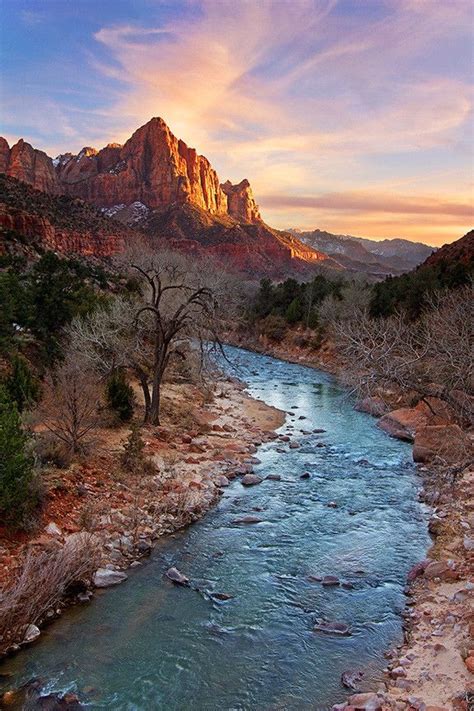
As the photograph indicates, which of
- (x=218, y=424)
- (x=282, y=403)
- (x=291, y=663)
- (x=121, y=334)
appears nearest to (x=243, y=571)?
(x=291, y=663)

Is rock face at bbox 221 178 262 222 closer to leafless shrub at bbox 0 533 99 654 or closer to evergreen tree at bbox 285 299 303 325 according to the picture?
evergreen tree at bbox 285 299 303 325

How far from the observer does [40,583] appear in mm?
7895

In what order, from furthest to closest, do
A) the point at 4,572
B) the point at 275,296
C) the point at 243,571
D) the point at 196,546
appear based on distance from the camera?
A: the point at 275,296
the point at 196,546
the point at 243,571
the point at 4,572

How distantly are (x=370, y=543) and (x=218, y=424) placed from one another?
9542mm

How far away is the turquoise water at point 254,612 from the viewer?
22.4ft

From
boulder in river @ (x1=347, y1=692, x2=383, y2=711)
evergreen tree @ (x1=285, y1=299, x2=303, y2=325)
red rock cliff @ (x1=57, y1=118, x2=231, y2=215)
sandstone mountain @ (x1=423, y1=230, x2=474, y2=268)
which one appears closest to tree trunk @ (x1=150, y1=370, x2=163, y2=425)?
boulder in river @ (x1=347, y1=692, x2=383, y2=711)

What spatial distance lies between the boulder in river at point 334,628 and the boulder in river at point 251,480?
20.1 feet

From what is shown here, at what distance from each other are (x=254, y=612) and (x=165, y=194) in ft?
494

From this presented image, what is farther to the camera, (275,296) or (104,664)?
(275,296)

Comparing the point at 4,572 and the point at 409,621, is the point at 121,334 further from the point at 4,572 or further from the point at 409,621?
the point at 409,621

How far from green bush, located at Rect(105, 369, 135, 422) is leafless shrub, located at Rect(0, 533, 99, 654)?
8.02 metres

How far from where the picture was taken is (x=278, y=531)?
38.2 feet

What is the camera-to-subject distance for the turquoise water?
683 cm

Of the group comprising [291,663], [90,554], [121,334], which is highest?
[121,334]
